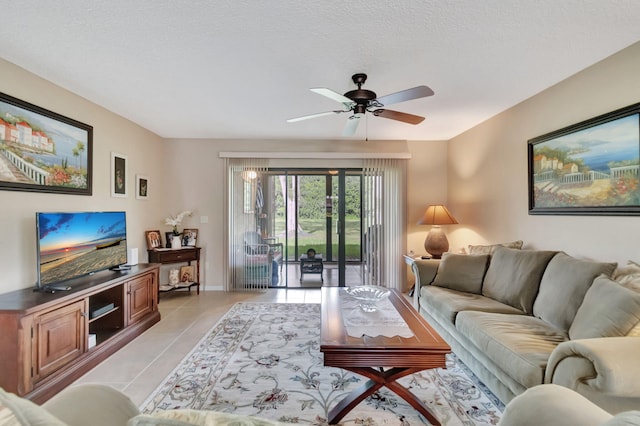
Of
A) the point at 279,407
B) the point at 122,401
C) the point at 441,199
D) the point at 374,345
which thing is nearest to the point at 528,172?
→ the point at 441,199

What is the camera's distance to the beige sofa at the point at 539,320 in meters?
1.38

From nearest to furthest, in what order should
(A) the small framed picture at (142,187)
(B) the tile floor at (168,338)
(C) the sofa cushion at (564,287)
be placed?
(C) the sofa cushion at (564,287), (B) the tile floor at (168,338), (A) the small framed picture at (142,187)

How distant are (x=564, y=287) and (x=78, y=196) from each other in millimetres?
4405

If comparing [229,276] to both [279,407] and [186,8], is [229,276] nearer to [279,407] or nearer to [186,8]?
[279,407]

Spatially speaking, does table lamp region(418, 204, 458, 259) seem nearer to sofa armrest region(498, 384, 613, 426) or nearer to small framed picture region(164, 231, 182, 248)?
sofa armrest region(498, 384, 613, 426)

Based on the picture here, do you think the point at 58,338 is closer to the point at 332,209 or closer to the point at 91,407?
the point at 91,407

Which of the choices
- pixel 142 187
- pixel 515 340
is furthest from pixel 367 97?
pixel 142 187

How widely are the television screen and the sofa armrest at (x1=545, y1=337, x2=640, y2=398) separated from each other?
3.49 meters

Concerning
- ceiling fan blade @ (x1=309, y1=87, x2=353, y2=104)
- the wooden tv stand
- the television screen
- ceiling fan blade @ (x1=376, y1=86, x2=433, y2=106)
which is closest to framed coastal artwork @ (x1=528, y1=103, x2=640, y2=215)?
ceiling fan blade @ (x1=376, y1=86, x2=433, y2=106)

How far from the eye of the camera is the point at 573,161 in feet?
8.36

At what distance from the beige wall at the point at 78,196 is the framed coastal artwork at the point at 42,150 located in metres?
0.08

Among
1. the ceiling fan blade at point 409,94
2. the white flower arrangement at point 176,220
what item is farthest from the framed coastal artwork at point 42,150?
the ceiling fan blade at point 409,94

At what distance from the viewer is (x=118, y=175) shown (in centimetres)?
362

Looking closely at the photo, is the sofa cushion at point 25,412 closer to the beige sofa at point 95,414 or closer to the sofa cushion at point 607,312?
the beige sofa at point 95,414
